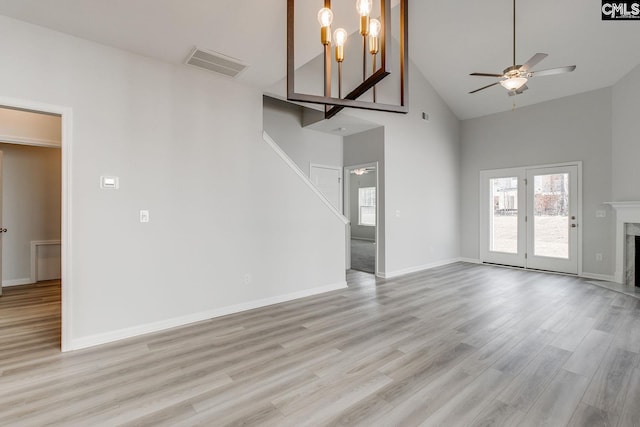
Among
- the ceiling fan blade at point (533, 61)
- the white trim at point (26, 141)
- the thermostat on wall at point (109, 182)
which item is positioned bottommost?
the thermostat on wall at point (109, 182)

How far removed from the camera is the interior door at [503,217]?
641cm

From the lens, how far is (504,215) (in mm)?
6684

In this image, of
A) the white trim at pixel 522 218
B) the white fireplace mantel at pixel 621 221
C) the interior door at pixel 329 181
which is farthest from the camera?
the interior door at pixel 329 181

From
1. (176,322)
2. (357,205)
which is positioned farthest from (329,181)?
(357,205)

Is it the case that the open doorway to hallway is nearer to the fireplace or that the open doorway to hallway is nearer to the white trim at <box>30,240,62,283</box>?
the white trim at <box>30,240,62,283</box>

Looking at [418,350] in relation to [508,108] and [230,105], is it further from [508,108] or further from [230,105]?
[508,108]

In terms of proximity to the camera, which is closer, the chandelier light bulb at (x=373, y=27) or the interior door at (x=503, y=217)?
the chandelier light bulb at (x=373, y=27)

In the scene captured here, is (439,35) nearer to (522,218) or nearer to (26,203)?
(522,218)

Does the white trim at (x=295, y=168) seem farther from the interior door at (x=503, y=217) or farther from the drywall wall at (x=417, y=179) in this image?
the interior door at (x=503, y=217)

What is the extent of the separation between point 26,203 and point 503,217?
926cm

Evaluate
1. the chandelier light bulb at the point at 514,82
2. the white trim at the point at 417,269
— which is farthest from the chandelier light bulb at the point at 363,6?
the white trim at the point at 417,269

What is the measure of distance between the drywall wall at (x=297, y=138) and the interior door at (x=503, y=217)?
3.57 m

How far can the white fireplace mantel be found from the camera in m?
4.89

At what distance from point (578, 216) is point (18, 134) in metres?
9.44
